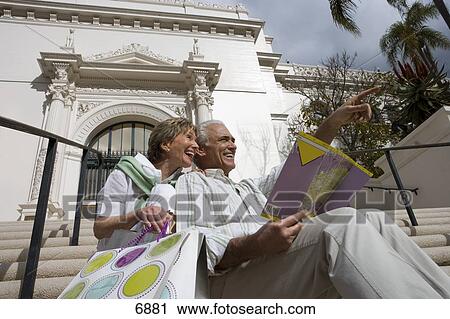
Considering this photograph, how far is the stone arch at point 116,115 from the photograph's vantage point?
8266 millimetres

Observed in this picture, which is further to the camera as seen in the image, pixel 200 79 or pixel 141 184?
pixel 200 79

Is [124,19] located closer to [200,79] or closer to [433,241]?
[200,79]

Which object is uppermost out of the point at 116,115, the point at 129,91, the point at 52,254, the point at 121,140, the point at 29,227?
the point at 129,91

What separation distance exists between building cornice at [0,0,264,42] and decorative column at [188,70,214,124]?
8.70 ft

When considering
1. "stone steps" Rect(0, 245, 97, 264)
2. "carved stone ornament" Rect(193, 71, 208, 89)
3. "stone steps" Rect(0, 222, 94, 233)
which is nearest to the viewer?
"stone steps" Rect(0, 245, 97, 264)

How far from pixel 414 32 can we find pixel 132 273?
14.6 metres

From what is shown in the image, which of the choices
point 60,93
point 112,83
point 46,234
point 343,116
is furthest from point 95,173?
point 343,116

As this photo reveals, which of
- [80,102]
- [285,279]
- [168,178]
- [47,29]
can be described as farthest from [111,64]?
[285,279]

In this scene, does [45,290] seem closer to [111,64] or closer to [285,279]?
[285,279]

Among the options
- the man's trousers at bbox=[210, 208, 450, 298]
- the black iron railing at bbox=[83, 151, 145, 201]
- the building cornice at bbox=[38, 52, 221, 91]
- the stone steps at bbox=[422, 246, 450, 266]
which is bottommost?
the man's trousers at bbox=[210, 208, 450, 298]

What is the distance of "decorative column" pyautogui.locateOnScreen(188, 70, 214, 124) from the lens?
340 inches

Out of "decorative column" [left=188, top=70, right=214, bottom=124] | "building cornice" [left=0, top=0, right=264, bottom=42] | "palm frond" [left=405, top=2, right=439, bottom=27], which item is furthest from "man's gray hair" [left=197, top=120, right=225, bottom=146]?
"palm frond" [left=405, top=2, right=439, bottom=27]

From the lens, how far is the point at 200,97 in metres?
8.73

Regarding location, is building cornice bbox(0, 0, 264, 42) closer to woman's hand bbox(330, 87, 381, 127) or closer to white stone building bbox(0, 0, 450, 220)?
white stone building bbox(0, 0, 450, 220)
